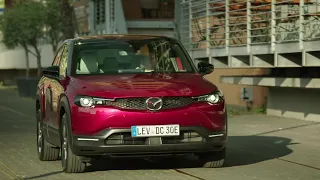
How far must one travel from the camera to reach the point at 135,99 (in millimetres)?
8234

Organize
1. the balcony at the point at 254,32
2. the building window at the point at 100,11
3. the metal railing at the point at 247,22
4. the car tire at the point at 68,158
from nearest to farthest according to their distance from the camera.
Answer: the car tire at the point at 68,158 → the balcony at the point at 254,32 → the metal railing at the point at 247,22 → the building window at the point at 100,11

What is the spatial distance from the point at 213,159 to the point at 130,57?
1714 mm

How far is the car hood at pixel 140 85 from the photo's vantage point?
27.1ft

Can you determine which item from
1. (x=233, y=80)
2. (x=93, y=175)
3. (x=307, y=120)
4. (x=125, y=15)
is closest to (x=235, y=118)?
(x=233, y=80)

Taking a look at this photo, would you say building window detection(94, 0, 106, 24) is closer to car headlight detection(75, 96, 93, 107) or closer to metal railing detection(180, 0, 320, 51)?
metal railing detection(180, 0, 320, 51)

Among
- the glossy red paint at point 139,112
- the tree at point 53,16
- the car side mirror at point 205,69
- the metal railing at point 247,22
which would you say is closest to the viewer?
the glossy red paint at point 139,112

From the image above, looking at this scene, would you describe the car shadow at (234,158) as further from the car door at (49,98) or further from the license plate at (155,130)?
the license plate at (155,130)

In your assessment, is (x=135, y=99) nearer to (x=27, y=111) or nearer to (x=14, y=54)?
(x=27, y=111)

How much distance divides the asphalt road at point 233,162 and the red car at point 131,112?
0.32 meters

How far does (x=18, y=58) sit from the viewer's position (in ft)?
184

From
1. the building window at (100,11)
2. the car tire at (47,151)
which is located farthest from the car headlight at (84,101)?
the building window at (100,11)

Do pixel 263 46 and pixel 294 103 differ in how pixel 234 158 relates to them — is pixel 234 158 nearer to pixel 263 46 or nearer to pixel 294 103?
pixel 263 46

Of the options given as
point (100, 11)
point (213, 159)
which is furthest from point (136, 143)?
point (100, 11)

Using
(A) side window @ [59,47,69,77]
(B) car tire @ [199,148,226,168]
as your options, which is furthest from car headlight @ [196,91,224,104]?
(A) side window @ [59,47,69,77]
